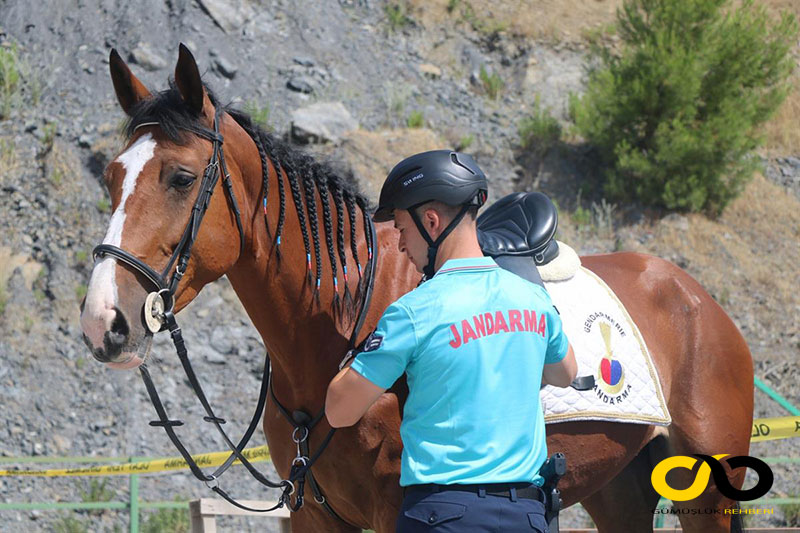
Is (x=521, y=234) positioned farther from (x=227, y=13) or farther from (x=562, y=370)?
(x=227, y=13)

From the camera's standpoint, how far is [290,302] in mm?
3018

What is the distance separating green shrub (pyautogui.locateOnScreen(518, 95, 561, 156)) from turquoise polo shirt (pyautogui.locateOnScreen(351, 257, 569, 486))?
40.4ft

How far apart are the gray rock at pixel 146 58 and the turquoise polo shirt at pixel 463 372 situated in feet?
38.5

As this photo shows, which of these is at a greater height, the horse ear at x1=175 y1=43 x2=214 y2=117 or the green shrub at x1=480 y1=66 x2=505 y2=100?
the horse ear at x1=175 y1=43 x2=214 y2=117

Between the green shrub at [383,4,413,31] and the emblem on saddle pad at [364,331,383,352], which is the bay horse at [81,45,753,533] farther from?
the green shrub at [383,4,413,31]

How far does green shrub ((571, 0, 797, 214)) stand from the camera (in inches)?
532

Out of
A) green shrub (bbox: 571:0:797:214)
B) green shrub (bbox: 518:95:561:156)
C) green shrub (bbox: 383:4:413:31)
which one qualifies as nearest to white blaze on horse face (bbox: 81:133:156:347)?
green shrub (bbox: 571:0:797:214)

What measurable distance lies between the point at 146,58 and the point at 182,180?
433 inches

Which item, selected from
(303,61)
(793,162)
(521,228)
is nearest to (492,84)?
(303,61)

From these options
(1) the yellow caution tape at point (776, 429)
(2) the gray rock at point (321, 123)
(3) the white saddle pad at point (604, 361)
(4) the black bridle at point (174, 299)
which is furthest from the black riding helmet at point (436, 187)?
(2) the gray rock at point (321, 123)

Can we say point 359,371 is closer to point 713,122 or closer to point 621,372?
point 621,372

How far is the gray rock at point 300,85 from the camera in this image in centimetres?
1347

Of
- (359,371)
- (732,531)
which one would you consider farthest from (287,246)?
(732,531)

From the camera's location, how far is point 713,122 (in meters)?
13.7
